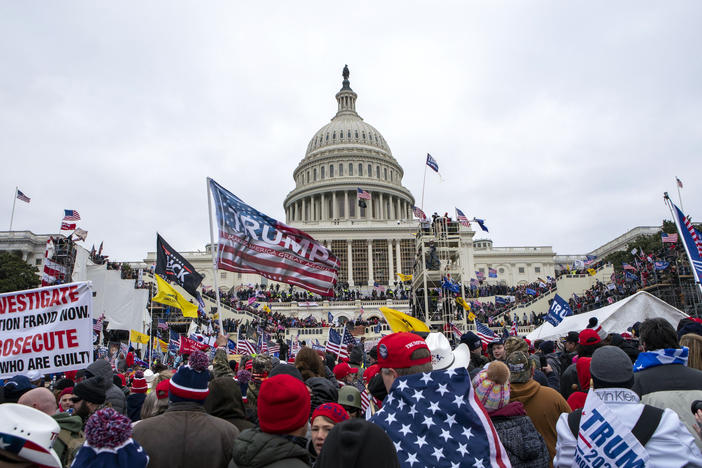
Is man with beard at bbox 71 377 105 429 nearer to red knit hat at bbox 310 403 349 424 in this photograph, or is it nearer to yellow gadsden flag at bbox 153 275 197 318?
red knit hat at bbox 310 403 349 424

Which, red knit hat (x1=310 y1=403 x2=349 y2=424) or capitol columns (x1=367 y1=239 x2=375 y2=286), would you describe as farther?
capitol columns (x1=367 y1=239 x2=375 y2=286)

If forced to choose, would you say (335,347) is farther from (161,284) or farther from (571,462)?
(571,462)

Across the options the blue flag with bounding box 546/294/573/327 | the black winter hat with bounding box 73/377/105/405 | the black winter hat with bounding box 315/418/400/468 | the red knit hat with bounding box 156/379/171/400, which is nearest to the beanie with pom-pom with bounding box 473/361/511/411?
the black winter hat with bounding box 315/418/400/468

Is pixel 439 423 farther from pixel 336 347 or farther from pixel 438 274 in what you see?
pixel 438 274

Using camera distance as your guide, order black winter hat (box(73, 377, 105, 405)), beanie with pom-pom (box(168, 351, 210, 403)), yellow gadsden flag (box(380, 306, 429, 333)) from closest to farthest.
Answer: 1. beanie with pom-pom (box(168, 351, 210, 403))
2. black winter hat (box(73, 377, 105, 405))
3. yellow gadsden flag (box(380, 306, 429, 333))

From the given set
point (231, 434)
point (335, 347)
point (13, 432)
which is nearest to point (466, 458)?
point (231, 434)

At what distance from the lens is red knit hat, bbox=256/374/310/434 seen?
3.19 metres

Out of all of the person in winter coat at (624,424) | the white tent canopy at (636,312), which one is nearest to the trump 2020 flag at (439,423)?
the person in winter coat at (624,424)

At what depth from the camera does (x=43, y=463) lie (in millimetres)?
2750

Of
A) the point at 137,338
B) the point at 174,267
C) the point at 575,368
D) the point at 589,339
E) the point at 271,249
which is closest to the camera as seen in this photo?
the point at 575,368

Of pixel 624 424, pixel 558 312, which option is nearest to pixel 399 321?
pixel 624 424

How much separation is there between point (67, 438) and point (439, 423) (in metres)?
2.96

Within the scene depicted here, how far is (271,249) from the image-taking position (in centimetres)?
1116

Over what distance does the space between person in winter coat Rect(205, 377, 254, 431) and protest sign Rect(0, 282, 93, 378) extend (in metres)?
2.90
